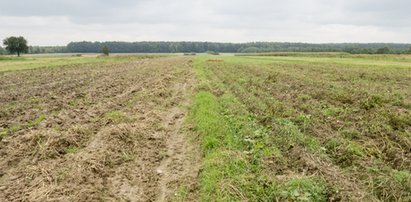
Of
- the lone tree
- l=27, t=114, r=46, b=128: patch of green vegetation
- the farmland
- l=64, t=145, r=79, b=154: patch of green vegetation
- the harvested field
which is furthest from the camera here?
the lone tree

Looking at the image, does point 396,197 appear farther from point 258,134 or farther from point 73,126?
point 73,126

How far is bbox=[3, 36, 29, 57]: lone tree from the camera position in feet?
277

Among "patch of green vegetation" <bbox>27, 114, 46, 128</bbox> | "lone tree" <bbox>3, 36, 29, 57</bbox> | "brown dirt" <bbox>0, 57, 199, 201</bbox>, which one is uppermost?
"lone tree" <bbox>3, 36, 29, 57</bbox>

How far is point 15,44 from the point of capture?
85.3 m

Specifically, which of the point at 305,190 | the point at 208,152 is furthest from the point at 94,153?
the point at 305,190

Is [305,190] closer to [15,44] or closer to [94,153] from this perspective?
[94,153]

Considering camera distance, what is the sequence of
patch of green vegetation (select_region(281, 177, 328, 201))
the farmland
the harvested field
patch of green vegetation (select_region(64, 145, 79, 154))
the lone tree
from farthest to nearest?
the lone tree → patch of green vegetation (select_region(64, 145, 79, 154)) → the farmland → the harvested field → patch of green vegetation (select_region(281, 177, 328, 201))

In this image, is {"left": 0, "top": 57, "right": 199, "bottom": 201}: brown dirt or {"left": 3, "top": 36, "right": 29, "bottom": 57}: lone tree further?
{"left": 3, "top": 36, "right": 29, "bottom": 57}: lone tree

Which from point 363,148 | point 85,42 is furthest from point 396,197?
point 85,42

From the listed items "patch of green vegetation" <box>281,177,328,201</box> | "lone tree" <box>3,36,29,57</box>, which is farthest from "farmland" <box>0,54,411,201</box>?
"lone tree" <box>3,36,29,57</box>

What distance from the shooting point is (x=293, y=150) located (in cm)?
681

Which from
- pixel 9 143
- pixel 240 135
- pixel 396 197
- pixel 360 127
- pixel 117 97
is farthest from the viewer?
→ pixel 117 97

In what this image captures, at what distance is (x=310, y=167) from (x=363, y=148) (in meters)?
1.85

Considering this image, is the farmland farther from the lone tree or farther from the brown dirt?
the lone tree
